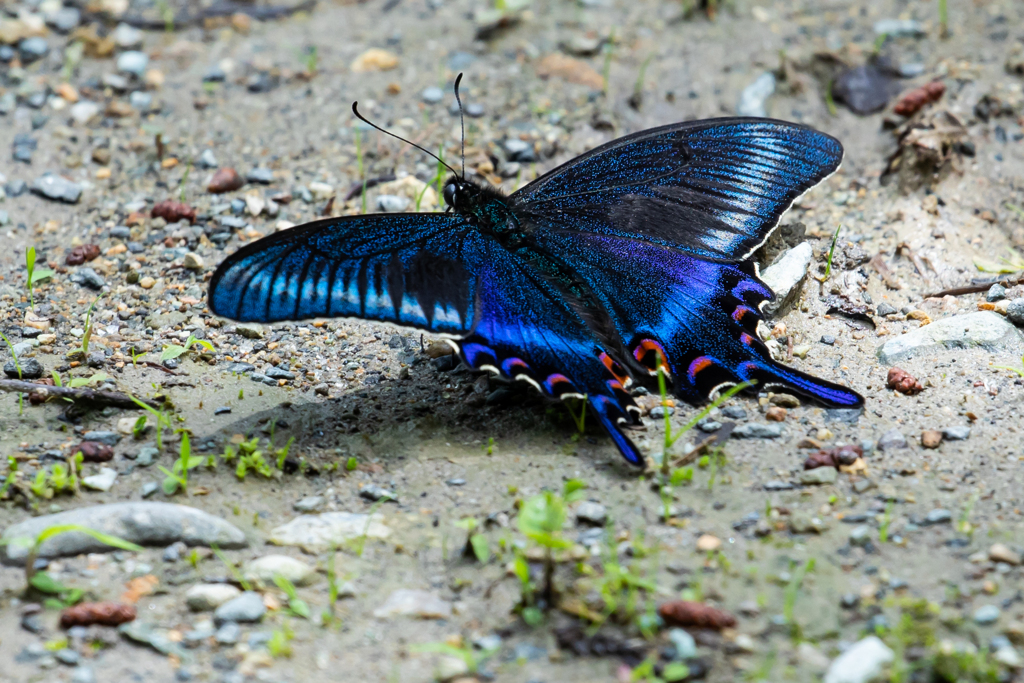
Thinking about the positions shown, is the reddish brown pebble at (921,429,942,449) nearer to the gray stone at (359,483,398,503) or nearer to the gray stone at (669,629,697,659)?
the gray stone at (669,629,697,659)

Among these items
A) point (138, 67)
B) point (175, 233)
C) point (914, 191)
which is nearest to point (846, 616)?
point (914, 191)

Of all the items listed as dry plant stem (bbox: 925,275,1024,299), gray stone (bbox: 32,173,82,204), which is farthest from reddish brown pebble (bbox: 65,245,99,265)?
dry plant stem (bbox: 925,275,1024,299)

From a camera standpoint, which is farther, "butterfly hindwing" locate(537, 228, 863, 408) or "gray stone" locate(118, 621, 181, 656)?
"butterfly hindwing" locate(537, 228, 863, 408)

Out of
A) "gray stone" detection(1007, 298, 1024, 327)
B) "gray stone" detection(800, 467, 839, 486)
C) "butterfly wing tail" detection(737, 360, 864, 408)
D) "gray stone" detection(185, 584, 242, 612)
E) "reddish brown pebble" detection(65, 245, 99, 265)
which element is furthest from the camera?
"reddish brown pebble" detection(65, 245, 99, 265)

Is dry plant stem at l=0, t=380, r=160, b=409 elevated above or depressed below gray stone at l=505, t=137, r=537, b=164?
below

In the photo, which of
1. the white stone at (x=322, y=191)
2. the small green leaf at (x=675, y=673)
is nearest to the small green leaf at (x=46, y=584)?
the small green leaf at (x=675, y=673)

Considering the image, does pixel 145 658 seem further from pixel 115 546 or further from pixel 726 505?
pixel 726 505

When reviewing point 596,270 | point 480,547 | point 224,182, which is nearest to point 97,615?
point 480,547

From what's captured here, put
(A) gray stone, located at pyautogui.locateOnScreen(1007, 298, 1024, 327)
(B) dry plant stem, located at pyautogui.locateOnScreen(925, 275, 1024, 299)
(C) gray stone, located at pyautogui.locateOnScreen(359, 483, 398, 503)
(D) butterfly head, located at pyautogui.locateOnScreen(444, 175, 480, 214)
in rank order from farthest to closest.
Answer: (B) dry plant stem, located at pyautogui.locateOnScreen(925, 275, 1024, 299) < (A) gray stone, located at pyautogui.locateOnScreen(1007, 298, 1024, 327) < (D) butterfly head, located at pyautogui.locateOnScreen(444, 175, 480, 214) < (C) gray stone, located at pyautogui.locateOnScreen(359, 483, 398, 503)
